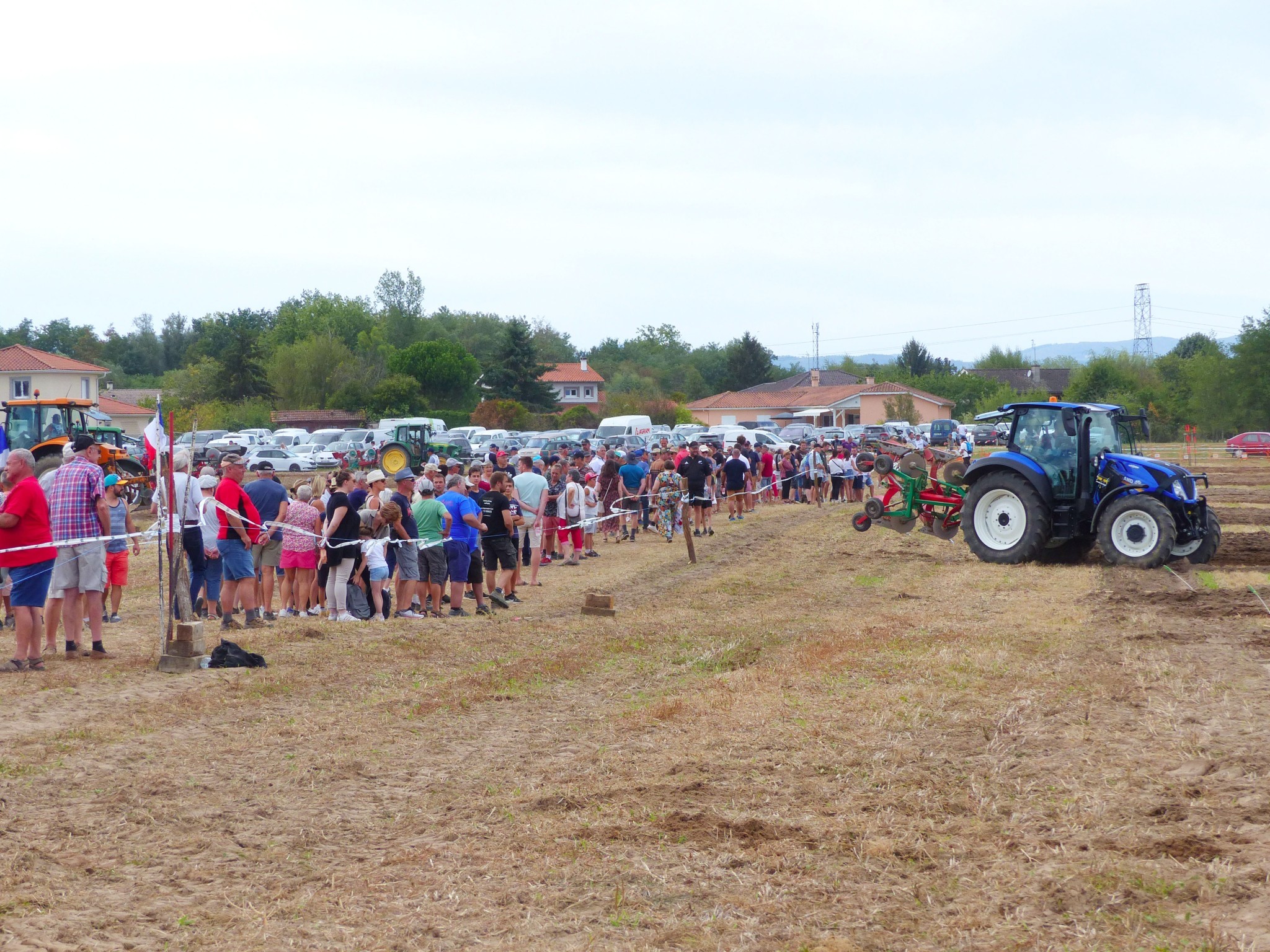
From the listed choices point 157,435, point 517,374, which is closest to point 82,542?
point 157,435

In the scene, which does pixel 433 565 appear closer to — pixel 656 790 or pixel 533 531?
pixel 533 531

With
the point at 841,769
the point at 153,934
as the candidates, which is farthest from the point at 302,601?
the point at 153,934

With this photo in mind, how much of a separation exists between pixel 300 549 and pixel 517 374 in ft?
216

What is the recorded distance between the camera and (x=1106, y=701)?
8.27 meters

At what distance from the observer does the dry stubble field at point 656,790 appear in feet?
15.8

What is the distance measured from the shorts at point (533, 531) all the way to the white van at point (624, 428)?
34681 mm

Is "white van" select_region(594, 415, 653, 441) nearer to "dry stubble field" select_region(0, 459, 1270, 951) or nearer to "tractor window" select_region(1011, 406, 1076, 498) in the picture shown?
"tractor window" select_region(1011, 406, 1076, 498)

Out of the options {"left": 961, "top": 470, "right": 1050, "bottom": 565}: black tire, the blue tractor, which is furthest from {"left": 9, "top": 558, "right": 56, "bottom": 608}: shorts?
{"left": 961, "top": 470, "right": 1050, "bottom": 565}: black tire

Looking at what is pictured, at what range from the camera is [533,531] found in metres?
16.4

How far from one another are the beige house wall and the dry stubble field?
208 ft

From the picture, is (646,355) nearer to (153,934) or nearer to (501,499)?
(501,499)

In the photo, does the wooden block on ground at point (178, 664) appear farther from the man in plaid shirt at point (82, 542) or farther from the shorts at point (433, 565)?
the shorts at point (433, 565)

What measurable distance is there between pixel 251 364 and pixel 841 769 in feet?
252

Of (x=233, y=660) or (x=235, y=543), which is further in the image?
(x=235, y=543)
